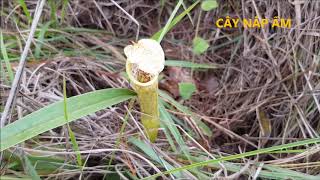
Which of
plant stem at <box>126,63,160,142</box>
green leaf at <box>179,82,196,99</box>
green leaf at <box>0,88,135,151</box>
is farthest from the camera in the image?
green leaf at <box>179,82,196,99</box>

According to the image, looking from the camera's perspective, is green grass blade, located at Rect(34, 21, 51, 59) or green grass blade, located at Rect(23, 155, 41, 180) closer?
green grass blade, located at Rect(23, 155, 41, 180)

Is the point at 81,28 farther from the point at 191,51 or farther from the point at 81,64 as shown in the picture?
the point at 191,51

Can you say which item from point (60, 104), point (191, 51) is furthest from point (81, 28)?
point (60, 104)

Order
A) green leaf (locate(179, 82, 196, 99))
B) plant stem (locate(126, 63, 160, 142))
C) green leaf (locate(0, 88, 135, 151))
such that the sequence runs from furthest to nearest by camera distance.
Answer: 1. green leaf (locate(179, 82, 196, 99))
2. plant stem (locate(126, 63, 160, 142))
3. green leaf (locate(0, 88, 135, 151))

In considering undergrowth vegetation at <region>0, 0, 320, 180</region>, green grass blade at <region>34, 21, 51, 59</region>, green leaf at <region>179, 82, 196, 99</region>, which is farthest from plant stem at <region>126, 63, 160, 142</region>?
green grass blade at <region>34, 21, 51, 59</region>

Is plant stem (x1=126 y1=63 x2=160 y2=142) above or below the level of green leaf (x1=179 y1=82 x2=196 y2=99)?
above

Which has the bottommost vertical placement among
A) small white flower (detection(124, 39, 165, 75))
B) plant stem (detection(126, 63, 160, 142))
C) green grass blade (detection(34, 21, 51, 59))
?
plant stem (detection(126, 63, 160, 142))

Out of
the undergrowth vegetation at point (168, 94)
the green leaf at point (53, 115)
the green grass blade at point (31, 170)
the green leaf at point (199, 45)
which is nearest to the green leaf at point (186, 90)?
the undergrowth vegetation at point (168, 94)

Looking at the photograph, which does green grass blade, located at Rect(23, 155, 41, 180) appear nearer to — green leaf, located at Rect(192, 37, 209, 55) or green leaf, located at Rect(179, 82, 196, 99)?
green leaf, located at Rect(179, 82, 196, 99)
